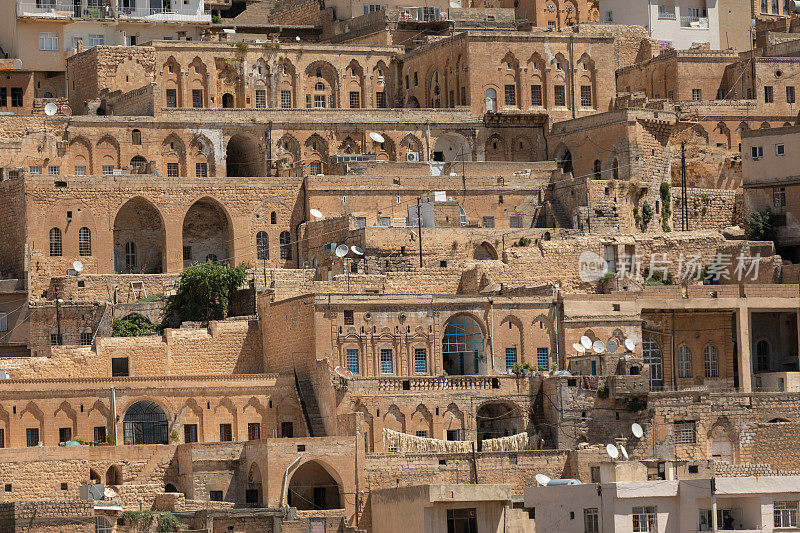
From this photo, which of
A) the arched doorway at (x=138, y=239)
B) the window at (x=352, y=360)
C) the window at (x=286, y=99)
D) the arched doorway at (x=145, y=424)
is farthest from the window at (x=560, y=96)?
the arched doorway at (x=145, y=424)

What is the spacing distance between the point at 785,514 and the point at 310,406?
1689 cm

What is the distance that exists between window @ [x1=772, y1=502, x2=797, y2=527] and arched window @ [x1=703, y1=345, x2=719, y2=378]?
625 inches

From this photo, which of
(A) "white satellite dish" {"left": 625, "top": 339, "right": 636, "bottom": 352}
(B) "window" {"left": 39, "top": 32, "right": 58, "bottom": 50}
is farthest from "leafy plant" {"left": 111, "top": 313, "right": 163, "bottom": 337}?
(B) "window" {"left": 39, "top": 32, "right": 58, "bottom": 50}

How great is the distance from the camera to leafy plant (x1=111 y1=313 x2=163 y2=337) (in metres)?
74.9

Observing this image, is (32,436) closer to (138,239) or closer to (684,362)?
(138,239)

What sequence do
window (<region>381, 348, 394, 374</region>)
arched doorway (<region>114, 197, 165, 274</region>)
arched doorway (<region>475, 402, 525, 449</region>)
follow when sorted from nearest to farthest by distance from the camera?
1. arched doorway (<region>475, 402, 525, 449</region>)
2. window (<region>381, 348, 394, 374</region>)
3. arched doorway (<region>114, 197, 165, 274</region>)

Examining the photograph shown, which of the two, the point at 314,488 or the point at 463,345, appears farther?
the point at 463,345

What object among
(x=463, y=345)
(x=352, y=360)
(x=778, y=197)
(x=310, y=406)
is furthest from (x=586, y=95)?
(x=310, y=406)

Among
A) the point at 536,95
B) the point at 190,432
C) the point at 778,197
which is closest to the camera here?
the point at 190,432

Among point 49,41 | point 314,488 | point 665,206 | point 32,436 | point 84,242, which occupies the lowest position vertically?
point 314,488

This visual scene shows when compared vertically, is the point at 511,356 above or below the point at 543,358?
above

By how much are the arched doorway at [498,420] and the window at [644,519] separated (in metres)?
9.40

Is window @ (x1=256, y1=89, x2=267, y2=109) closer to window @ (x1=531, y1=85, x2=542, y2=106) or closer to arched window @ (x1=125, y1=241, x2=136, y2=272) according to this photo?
arched window @ (x1=125, y1=241, x2=136, y2=272)

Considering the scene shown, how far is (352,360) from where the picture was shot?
70.1 meters
